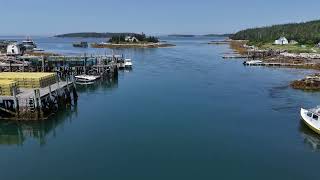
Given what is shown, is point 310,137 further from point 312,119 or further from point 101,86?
point 101,86

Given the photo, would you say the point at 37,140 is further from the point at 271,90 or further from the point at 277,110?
the point at 271,90

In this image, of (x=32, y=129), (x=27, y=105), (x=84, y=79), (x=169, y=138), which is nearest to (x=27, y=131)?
(x=32, y=129)

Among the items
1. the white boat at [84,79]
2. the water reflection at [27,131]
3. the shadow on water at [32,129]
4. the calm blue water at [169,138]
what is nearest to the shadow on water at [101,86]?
the white boat at [84,79]

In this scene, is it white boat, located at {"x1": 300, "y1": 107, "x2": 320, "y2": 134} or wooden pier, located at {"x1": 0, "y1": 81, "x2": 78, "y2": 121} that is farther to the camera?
wooden pier, located at {"x1": 0, "y1": 81, "x2": 78, "y2": 121}

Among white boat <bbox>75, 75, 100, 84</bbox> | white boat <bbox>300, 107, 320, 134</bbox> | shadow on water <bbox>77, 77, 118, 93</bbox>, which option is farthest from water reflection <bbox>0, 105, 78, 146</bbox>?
white boat <bbox>75, 75, 100, 84</bbox>

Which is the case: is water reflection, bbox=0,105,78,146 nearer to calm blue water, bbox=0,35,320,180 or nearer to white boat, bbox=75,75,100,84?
calm blue water, bbox=0,35,320,180

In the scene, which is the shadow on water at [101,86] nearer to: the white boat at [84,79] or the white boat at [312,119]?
the white boat at [84,79]

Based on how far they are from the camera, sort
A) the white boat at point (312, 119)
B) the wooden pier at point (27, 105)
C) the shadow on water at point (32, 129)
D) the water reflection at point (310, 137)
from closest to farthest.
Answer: the water reflection at point (310, 137) → the shadow on water at point (32, 129) → the white boat at point (312, 119) → the wooden pier at point (27, 105)
